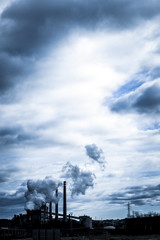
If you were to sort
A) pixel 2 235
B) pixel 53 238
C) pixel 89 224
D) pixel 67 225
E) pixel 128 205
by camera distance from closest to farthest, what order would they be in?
pixel 53 238 < pixel 2 235 < pixel 67 225 < pixel 89 224 < pixel 128 205

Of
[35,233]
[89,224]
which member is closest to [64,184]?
[89,224]

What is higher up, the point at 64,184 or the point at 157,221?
the point at 64,184

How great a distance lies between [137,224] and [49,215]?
21.4m

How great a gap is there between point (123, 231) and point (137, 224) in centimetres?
733

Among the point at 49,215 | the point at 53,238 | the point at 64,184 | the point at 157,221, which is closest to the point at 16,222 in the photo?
the point at 49,215

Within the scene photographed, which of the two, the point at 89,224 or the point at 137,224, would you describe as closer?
the point at 137,224

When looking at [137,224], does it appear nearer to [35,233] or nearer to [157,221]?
[157,221]

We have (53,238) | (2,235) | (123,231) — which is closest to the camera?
(53,238)

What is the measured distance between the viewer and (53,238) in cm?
2109

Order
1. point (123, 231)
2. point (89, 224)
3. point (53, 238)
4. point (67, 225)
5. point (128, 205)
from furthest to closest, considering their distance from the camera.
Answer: point (128, 205)
point (89, 224)
point (67, 225)
point (123, 231)
point (53, 238)

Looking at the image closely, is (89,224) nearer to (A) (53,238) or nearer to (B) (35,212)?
(B) (35,212)

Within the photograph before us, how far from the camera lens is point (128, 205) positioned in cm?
11575

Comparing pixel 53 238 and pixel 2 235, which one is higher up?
pixel 53 238

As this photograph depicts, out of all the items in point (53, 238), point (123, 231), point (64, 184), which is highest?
point (64, 184)
